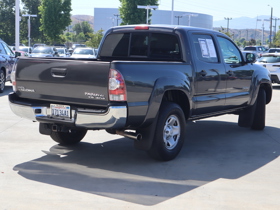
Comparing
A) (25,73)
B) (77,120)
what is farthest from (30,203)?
(25,73)

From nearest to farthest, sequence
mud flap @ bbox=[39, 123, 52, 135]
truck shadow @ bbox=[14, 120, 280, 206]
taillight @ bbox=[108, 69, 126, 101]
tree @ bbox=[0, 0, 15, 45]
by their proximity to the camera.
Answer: truck shadow @ bbox=[14, 120, 280, 206]
taillight @ bbox=[108, 69, 126, 101]
mud flap @ bbox=[39, 123, 52, 135]
tree @ bbox=[0, 0, 15, 45]

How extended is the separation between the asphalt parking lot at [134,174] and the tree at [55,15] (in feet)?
186

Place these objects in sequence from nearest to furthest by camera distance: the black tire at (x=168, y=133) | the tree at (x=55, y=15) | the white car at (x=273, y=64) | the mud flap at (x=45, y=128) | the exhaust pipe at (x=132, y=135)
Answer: the exhaust pipe at (x=132, y=135), the black tire at (x=168, y=133), the mud flap at (x=45, y=128), the white car at (x=273, y=64), the tree at (x=55, y=15)

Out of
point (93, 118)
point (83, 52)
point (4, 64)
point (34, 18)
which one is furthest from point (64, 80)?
point (34, 18)

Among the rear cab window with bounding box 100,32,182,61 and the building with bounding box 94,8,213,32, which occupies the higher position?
the building with bounding box 94,8,213,32

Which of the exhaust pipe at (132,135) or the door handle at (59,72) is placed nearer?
the door handle at (59,72)

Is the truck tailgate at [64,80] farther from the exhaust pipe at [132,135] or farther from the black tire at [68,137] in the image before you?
the black tire at [68,137]

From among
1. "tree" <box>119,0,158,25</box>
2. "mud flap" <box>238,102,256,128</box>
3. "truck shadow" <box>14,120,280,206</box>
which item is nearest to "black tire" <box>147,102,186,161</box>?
"truck shadow" <box>14,120,280,206</box>

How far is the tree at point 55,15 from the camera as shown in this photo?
64031 mm

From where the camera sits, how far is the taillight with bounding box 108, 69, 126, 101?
6148mm

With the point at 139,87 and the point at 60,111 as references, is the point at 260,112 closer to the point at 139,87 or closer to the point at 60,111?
the point at 139,87

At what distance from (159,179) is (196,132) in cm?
363

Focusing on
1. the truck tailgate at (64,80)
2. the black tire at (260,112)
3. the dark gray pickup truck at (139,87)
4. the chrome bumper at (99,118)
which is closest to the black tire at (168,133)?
the dark gray pickup truck at (139,87)

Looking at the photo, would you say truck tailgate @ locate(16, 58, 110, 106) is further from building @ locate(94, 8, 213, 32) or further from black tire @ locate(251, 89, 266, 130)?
building @ locate(94, 8, 213, 32)
